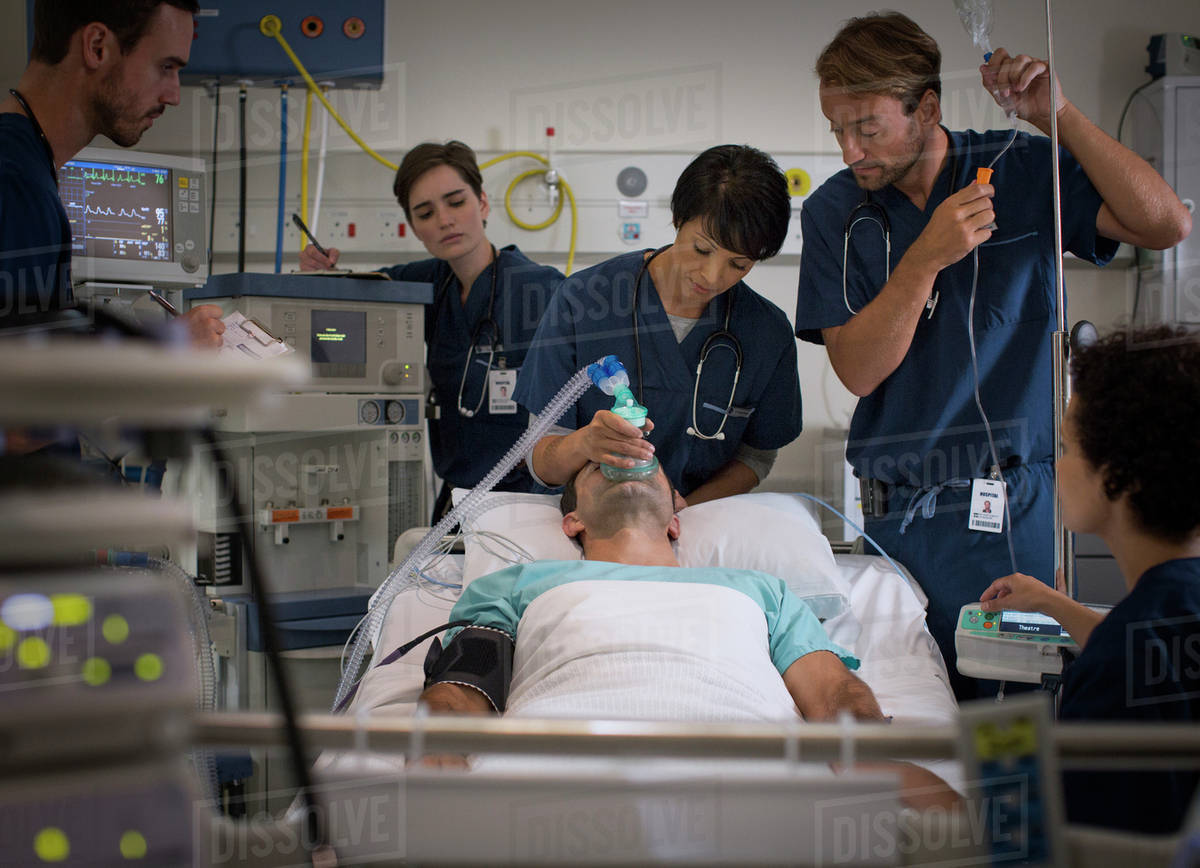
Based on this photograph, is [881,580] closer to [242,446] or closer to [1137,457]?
[1137,457]

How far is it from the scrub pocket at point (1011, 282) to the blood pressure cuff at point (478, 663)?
3.71 feet

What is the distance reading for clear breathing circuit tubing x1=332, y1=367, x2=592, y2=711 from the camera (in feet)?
6.71

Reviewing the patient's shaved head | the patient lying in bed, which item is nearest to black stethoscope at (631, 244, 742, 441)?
the patient's shaved head

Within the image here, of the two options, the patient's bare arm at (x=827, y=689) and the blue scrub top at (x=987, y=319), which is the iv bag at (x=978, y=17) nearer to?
the blue scrub top at (x=987, y=319)

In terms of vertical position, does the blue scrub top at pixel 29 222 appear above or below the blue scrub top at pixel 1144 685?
above

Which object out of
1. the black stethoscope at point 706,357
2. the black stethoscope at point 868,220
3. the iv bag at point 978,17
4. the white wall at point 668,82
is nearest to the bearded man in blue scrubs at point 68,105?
the black stethoscope at point 706,357

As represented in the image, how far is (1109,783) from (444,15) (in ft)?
11.2

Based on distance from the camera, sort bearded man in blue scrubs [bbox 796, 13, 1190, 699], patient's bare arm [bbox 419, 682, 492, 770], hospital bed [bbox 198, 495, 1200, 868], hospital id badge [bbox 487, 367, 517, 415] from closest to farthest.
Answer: hospital bed [bbox 198, 495, 1200, 868] < patient's bare arm [bbox 419, 682, 492, 770] < bearded man in blue scrubs [bbox 796, 13, 1190, 699] < hospital id badge [bbox 487, 367, 517, 415]

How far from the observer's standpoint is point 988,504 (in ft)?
6.34

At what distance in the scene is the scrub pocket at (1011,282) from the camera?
1.96 m

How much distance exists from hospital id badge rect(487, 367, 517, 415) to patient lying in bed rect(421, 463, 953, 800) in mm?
963

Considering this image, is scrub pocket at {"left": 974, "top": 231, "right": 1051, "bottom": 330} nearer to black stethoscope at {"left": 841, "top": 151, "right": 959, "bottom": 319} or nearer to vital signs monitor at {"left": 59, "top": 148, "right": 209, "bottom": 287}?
black stethoscope at {"left": 841, "top": 151, "right": 959, "bottom": 319}

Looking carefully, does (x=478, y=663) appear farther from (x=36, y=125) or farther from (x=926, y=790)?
(x=36, y=125)

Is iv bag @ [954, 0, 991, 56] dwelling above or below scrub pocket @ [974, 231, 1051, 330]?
above
